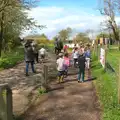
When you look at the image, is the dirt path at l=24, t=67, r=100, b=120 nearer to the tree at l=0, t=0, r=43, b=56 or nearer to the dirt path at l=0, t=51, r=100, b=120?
the dirt path at l=0, t=51, r=100, b=120

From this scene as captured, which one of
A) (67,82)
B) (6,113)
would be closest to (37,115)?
(6,113)

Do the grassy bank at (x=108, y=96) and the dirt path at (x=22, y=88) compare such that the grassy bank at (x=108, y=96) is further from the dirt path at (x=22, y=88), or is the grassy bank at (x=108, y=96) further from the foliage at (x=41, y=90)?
the dirt path at (x=22, y=88)

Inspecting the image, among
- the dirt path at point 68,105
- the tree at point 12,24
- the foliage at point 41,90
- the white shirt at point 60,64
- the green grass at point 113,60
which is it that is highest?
the tree at point 12,24

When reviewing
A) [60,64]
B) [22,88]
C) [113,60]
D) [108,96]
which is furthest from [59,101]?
[113,60]

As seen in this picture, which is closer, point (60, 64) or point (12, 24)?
point (60, 64)

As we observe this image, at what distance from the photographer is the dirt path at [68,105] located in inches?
348

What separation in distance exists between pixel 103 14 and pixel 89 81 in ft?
152

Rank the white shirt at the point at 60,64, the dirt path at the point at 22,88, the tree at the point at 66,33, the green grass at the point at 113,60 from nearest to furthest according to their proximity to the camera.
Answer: the dirt path at the point at 22,88, the white shirt at the point at 60,64, the green grass at the point at 113,60, the tree at the point at 66,33

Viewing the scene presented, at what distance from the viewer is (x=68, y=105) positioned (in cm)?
1000

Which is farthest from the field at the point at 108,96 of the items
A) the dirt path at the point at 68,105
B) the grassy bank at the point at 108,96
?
the dirt path at the point at 68,105

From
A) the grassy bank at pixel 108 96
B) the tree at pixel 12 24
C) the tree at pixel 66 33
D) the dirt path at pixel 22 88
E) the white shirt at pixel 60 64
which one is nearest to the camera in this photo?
the grassy bank at pixel 108 96

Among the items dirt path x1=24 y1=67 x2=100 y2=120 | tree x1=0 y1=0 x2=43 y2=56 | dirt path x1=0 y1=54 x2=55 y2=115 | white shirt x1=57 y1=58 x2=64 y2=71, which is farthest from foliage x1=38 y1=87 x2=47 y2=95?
tree x1=0 y1=0 x2=43 y2=56

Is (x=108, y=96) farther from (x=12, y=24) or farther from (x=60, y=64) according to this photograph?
(x=12, y=24)

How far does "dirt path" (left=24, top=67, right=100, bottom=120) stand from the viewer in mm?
8844
